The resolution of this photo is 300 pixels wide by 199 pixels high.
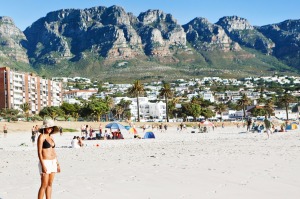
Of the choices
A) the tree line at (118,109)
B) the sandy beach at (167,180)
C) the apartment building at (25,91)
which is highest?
the apartment building at (25,91)

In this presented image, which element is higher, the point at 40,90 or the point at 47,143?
the point at 40,90

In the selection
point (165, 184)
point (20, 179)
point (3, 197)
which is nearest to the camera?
point (3, 197)

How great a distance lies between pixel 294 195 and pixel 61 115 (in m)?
94.6

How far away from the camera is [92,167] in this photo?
1373 cm

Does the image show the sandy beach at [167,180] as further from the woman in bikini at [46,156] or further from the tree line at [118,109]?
the tree line at [118,109]

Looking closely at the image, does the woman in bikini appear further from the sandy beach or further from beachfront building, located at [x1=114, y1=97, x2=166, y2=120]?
beachfront building, located at [x1=114, y1=97, x2=166, y2=120]

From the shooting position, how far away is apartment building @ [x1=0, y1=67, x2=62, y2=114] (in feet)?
367

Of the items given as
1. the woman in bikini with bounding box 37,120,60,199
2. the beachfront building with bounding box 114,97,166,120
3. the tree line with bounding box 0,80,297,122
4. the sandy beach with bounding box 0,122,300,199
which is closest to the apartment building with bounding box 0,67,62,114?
the tree line with bounding box 0,80,297,122

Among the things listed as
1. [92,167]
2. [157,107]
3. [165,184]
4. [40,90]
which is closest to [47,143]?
[165,184]

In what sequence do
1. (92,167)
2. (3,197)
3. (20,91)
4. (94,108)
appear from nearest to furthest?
(3,197), (92,167), (94,108), (20,91)

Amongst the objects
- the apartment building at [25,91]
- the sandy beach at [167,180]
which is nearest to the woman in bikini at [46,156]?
the sandy beach at [167,180]

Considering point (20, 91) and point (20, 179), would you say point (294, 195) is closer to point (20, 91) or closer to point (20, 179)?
point (20, 179)

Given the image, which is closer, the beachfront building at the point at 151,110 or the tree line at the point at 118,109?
the tree line at the point at 118,109

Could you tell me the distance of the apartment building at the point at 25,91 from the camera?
111812mm
